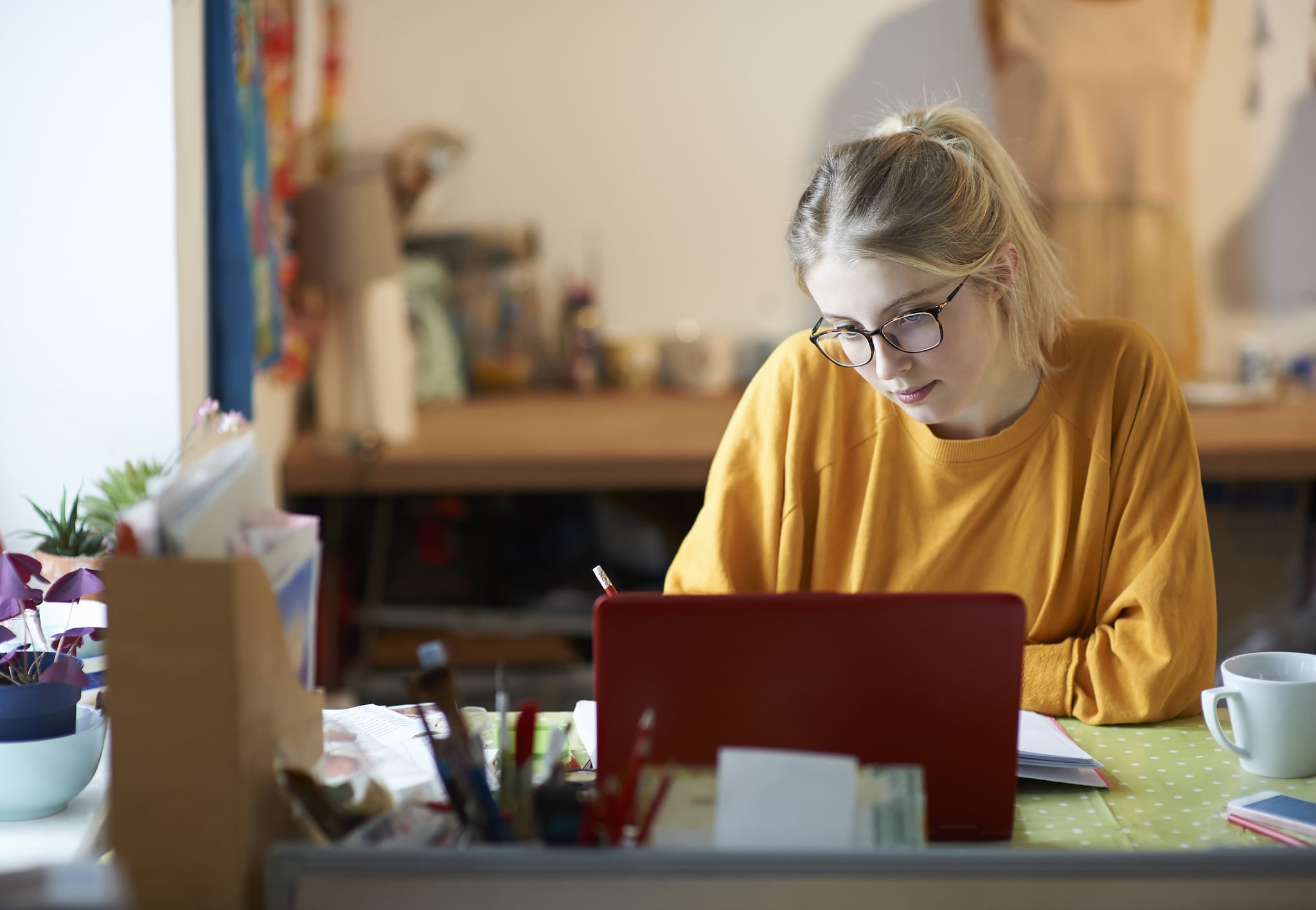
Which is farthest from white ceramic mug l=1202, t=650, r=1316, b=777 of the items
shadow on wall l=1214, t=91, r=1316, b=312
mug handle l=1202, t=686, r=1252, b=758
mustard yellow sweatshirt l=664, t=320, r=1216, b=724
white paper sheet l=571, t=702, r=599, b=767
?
shadow on wall l=1214, t=91, r=1316, b=312

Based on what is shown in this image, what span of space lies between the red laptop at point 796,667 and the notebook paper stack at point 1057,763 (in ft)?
0.62

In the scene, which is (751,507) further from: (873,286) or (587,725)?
(587,725)

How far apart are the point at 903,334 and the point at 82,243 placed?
3.93ft

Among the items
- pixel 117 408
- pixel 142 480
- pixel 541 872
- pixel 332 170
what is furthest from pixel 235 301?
pixel 541 872

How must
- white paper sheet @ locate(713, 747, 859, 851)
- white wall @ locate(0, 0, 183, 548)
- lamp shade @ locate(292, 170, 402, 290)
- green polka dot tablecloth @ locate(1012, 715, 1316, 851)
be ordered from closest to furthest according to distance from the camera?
white paper sheet @ locate(713, 747, 859, 851), green polka dot tablecloth @ locate(1012, 715, 1316, 851), white wall @ locate(0, 0, 183, 548), lamp shade @ locate(292, 170, 402, 290)

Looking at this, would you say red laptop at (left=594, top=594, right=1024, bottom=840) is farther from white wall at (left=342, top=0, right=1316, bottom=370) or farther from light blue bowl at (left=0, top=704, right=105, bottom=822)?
white wall at (left=342, top=0, right=1316, bottom=370)

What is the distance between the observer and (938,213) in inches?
49.0

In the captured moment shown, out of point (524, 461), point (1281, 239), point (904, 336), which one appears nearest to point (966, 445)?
point (904, 336)

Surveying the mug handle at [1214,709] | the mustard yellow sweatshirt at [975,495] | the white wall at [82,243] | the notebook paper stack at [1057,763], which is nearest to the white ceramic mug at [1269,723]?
the mug handle at [1214,709]

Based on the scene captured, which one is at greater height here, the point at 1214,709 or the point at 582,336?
the point at 582,336

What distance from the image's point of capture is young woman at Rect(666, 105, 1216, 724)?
1230mm

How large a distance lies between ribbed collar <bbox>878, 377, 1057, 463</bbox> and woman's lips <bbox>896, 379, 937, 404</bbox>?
0.06 metres

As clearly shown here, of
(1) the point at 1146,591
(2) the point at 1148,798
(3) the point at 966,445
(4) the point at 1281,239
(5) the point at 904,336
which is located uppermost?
(4) the point at 1281,239

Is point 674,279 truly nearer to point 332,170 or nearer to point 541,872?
point 332,170
